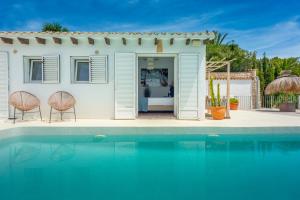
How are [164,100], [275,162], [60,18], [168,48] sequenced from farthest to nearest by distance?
[60,18] → [164,100] → [168,48] → [275,162]

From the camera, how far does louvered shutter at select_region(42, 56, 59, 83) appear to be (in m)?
10.1

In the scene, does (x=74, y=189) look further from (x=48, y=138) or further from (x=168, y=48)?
(x=168, y=48)

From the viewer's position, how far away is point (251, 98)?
16641mm

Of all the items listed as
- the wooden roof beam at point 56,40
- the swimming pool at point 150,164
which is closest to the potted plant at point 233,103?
the swimming pool at point 150,164

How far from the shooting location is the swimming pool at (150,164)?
157 inches

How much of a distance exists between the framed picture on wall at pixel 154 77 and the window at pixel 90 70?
5168 mm

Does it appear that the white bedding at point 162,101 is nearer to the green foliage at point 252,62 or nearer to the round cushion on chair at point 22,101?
the round cushion on chair at point 22,101

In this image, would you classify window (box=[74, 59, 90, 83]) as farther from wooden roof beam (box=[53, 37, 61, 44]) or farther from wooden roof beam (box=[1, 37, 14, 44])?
Result: wooden roof beam (box=[1, 37, 14, 44])

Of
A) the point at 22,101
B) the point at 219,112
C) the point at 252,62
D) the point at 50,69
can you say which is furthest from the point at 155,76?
the point at 252,62

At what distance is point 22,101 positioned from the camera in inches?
367

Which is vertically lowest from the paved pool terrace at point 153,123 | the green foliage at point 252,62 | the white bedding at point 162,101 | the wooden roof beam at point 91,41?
the paved pool terrace at point 153,123

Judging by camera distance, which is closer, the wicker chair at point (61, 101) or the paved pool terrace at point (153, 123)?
the paved pool terrace at point (153, 123)

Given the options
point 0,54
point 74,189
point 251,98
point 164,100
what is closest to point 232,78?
point 251,98

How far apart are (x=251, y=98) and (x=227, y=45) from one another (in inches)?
553
